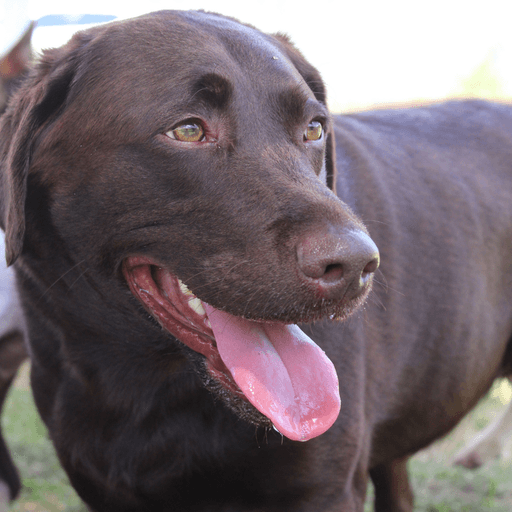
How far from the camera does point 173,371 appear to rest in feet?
8.04

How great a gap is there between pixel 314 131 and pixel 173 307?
0.79 meters

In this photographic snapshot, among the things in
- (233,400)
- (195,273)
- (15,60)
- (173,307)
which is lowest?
(15,60)

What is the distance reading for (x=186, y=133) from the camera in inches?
83.9

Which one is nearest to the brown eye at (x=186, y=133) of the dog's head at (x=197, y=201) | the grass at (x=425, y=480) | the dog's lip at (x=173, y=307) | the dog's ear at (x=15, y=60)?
the dog's head at (x=197, y=201)

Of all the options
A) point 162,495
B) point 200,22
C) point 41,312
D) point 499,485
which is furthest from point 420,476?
point 200,22

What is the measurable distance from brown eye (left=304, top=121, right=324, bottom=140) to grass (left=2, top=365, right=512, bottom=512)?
2.31 meters

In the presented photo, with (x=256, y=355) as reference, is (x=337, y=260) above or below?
above

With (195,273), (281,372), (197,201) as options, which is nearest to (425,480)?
(281,372)

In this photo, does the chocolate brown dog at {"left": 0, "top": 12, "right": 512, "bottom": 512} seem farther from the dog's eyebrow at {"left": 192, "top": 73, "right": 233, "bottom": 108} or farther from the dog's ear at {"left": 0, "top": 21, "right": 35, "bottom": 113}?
the dog's ear at {"left": 0, "top": 21, "right": 35, "bottom": 113}

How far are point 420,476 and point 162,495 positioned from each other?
8.58ft

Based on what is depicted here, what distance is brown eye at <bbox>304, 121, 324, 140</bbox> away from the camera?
94.5 inches

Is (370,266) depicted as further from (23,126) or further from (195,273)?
(23,126)

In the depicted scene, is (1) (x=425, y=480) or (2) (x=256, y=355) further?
(1) (x=425, y=480)

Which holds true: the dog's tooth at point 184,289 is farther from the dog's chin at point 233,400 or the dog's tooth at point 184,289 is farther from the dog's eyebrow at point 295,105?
the dog's eyebrow at point 295,105
